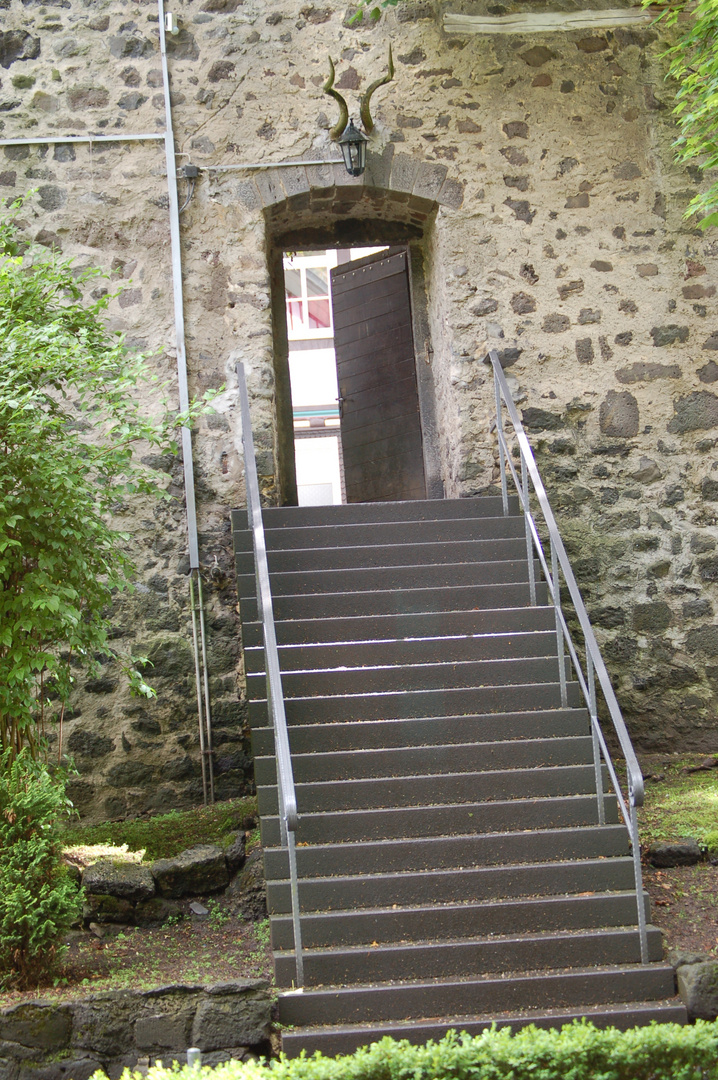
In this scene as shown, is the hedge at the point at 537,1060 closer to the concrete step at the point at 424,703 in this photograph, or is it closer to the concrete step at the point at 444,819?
the concrete step at the point at 444,819

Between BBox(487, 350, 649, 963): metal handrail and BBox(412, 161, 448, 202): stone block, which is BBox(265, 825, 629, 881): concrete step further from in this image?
BBox(412, 161, 448, 202): stone block

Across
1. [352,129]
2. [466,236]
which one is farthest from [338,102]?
[466,236]

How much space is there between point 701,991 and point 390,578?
2396 mm

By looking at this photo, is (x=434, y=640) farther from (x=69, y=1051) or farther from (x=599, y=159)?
(x=599, y=159)

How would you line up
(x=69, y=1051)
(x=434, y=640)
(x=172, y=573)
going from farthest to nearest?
(x=172, y=573) < (x=434, y=640) < (x=69, y=1051)

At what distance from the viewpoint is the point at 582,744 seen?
417 centimetres

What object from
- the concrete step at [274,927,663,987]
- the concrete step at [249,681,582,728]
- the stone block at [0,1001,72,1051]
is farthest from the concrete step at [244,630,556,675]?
the stone block at [0,1001,72,1051]

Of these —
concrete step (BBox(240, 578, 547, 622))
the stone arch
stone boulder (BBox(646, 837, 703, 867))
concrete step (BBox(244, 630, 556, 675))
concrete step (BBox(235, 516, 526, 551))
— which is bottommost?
stone boulder (BBox(646, 837, 703, 867))

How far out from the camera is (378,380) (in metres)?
7.50

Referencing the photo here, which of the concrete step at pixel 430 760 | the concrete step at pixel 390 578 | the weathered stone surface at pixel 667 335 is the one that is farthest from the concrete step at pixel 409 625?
the weathered stone surface at pixel 667 335

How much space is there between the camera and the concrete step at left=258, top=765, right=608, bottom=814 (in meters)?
3.88

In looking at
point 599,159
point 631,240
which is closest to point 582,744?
point 631,240

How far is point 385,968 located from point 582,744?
1.32 meters

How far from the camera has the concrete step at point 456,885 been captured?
11.6 feet
